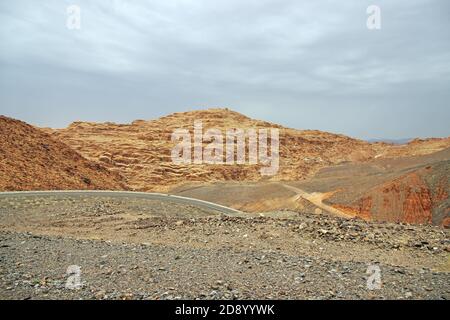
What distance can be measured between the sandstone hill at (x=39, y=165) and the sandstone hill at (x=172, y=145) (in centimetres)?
760

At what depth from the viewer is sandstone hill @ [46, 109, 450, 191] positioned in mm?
50812

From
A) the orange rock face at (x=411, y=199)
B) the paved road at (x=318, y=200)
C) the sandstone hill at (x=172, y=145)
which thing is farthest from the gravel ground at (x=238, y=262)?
the sandstone hill at (x=172, y=145)

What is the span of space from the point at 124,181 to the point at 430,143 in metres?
50.8

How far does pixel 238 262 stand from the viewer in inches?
352

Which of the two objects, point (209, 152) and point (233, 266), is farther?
point (209, 152)

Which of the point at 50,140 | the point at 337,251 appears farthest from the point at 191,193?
the point at 337,251

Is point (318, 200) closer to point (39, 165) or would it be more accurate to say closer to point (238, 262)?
point (238, 262)

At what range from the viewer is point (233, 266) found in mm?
8602

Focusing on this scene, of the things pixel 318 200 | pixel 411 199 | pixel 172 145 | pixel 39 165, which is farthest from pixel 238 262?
pixel 172 145

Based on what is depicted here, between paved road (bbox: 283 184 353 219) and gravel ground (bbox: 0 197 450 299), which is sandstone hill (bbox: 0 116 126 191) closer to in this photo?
gravel ground (bbox: 0 197 450 299)

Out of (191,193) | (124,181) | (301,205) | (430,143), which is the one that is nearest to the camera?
(301,205)

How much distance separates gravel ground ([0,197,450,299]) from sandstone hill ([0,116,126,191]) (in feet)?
63.4

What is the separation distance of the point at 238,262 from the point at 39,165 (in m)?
32.4
